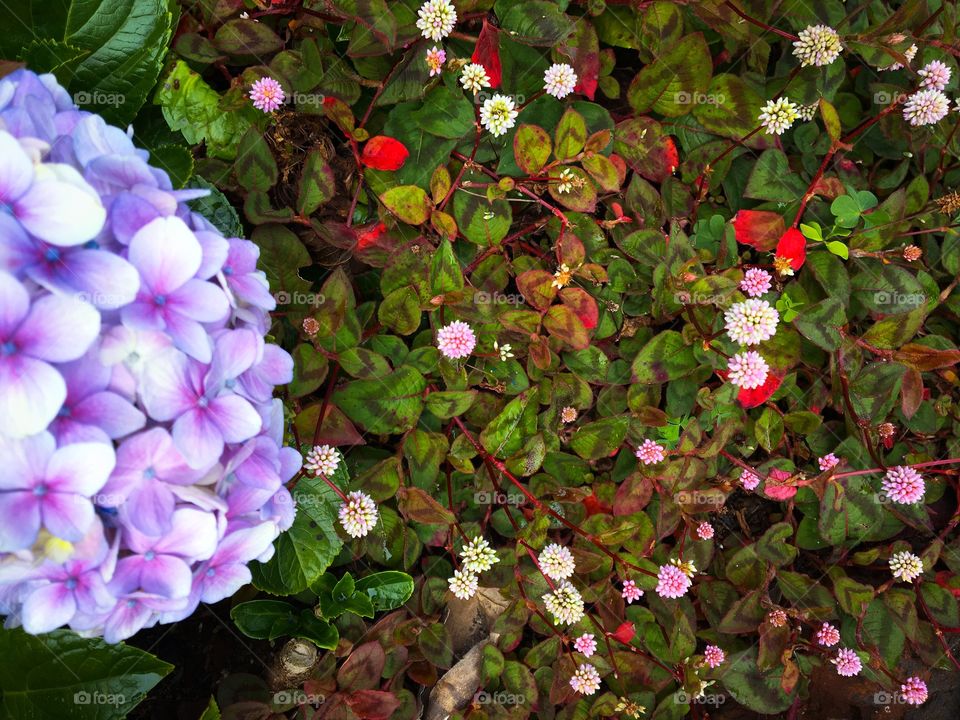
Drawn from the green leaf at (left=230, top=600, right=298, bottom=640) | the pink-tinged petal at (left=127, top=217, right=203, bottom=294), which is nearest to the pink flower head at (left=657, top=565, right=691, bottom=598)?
the green leaf at (left=230, top=600, right=298, bottom=640)

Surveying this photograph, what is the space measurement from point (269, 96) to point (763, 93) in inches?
55.8

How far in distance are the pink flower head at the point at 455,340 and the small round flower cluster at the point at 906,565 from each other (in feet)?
4.76

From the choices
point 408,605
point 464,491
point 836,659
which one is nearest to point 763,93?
point 464,491

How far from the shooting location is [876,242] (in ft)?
6.82

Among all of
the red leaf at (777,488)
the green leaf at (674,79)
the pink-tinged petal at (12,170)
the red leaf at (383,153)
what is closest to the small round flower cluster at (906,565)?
the red leaf at (777,488)

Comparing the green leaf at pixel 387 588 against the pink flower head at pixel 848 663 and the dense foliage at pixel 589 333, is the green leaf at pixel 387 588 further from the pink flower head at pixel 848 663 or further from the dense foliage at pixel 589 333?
the pink flower head at pixel 848 663

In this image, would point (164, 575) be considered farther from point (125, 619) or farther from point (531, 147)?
point (531, 147)

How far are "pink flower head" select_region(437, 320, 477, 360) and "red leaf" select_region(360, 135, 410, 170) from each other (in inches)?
18.4

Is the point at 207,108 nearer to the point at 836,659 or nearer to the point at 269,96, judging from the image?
the point at 269,96

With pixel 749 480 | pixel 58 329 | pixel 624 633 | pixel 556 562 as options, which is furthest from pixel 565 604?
pixel 58 329

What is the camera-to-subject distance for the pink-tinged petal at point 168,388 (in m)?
1.04

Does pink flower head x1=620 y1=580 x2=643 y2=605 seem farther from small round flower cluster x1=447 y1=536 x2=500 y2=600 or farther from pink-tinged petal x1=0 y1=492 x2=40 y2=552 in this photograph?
pink-tinged petal x1=0 y1=492 x2=40 y2=552

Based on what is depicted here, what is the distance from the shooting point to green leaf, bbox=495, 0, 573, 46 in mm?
1865

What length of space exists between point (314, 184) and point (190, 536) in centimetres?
102
